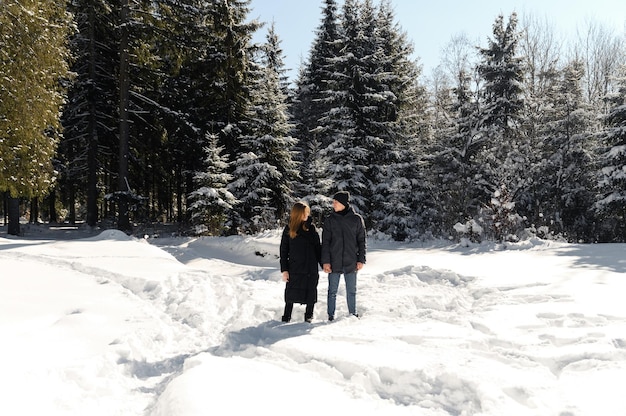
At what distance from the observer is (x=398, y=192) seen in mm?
18094

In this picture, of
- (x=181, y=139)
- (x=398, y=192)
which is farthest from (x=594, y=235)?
(x=181, y=139)

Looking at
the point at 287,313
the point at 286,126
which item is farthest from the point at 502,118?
the point at 287,313

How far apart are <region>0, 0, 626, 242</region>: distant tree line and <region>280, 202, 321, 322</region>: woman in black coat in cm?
1137

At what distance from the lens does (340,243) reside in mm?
6344

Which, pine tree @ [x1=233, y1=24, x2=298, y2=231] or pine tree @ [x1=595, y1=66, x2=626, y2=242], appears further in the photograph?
pine tree @ [x1=233, y1=24, x2=298, y2=231]

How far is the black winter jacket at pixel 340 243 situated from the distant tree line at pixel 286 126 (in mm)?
10855

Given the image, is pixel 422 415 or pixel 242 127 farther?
pixel 242 127

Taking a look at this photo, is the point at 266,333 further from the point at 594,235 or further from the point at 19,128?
the point at 594,235

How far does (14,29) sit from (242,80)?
961 centimetres

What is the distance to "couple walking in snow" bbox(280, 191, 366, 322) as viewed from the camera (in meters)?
6.15

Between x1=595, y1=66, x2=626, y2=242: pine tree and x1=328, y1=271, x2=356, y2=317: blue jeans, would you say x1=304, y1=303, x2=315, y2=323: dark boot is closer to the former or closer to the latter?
x1=328, y1=271, x2=356, y2=317: blue jeans

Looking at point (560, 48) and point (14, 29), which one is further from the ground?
point (560, 48)

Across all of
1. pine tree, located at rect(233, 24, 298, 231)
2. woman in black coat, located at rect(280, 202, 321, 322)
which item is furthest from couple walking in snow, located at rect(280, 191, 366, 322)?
pine tree, located at rect(233, 24, 298, 231)

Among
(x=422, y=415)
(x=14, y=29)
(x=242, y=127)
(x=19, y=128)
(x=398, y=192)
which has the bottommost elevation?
(x=422, y=415)
